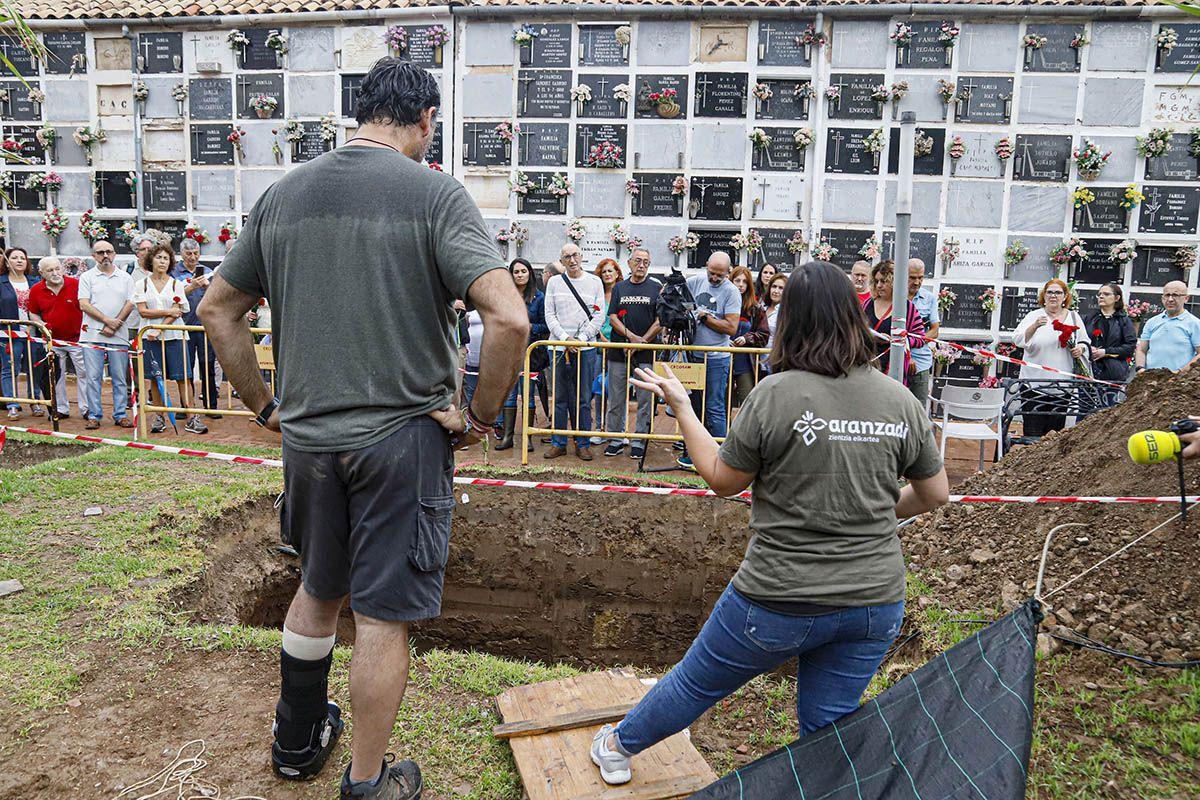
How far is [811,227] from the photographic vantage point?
39.3ft

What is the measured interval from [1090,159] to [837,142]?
3.27m

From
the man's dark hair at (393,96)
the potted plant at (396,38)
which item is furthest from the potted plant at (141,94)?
the man's dark hair at (393,96)

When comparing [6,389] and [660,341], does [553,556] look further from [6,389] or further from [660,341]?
[6,389]

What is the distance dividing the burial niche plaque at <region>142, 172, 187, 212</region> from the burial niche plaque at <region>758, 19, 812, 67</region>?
9.00 metres

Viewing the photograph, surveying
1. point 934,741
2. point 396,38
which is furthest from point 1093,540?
point 396,38

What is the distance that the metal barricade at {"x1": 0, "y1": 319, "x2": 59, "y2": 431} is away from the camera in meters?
9.10

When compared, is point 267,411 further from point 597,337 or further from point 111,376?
point 111,376

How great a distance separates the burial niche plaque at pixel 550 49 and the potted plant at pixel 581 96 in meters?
0.43

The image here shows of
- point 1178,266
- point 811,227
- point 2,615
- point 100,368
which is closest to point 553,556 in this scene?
point 2,615

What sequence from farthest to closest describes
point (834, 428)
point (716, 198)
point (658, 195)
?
point (658, 195) → point (716, 198) → point (834, 428)

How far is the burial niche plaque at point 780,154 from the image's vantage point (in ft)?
39.2

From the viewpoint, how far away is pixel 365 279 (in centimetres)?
245

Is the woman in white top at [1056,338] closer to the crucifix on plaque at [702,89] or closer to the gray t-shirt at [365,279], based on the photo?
the crucifix on plaque at [702,89]

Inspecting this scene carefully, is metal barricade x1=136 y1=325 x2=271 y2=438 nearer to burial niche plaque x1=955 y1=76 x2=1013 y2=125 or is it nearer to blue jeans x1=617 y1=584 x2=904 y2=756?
blue jeans x1=617 y1=584 x2=904 y2=756
